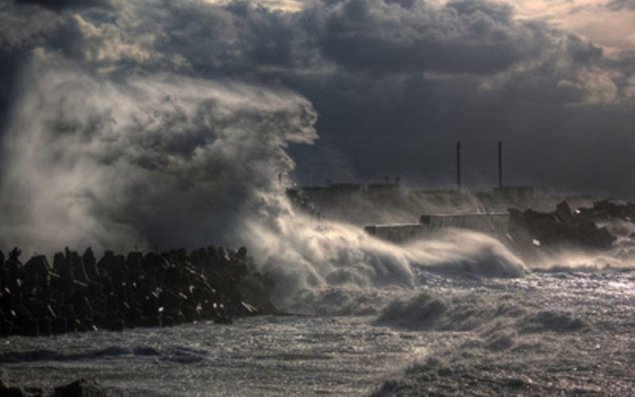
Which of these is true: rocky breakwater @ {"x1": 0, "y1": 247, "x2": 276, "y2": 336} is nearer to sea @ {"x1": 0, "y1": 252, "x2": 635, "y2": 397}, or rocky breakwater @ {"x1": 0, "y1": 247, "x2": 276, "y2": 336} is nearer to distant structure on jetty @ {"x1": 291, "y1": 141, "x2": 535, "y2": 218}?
sea @ {"x1": 0, "y1": 252, "x2": 635, "y2": 397}

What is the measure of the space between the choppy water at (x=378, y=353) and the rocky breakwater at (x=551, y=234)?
15.2 metres

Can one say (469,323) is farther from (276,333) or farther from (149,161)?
(149,161)

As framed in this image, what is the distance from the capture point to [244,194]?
77.4 ft

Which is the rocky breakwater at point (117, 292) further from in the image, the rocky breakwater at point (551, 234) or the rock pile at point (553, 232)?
the rock pile at point (553, 232)

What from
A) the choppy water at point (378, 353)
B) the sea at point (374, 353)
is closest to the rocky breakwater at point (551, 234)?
the sea at point (374, 353)

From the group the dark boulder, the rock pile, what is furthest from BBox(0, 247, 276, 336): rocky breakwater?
the rock pile

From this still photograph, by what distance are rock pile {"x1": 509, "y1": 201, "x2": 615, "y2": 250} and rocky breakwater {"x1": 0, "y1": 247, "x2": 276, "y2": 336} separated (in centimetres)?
1610

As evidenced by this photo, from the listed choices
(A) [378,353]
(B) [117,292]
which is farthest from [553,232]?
(A) [378,353]

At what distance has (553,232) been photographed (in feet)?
113

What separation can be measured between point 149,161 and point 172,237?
2760 millimetres

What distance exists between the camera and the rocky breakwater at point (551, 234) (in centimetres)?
3322

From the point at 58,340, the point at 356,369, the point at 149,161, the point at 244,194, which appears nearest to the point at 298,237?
the point at 244,194

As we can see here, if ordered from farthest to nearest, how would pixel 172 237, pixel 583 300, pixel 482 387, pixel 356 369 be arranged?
pixel 172 237
pixel 583 300
pixel 356 369
pixel 482 387

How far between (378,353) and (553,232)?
72.3 feet
